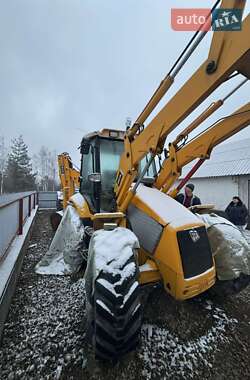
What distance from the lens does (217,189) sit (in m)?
12.6

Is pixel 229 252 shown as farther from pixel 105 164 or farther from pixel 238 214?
pixel 238 214

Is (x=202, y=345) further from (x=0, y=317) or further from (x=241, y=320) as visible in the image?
(x=0, y=317)

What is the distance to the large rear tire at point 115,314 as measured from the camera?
1.76 meters

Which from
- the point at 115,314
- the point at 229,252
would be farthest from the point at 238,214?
the point at 115,314

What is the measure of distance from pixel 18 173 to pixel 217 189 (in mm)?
34137

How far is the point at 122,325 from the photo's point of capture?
1.78 m

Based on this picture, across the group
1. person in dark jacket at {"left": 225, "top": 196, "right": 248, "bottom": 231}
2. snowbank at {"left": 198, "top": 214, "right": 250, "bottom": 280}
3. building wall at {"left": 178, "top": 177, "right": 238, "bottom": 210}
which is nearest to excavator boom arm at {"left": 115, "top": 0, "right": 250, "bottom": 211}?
snowbank at {"left": 198, "top": 214, "right": 250, "bottom": 280}

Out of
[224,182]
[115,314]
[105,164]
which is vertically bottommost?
[115,314]

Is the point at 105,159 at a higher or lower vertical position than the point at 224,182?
higher

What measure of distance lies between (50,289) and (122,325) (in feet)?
6.54

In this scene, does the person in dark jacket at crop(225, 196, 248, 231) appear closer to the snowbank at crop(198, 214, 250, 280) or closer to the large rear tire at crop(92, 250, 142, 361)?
the snowbank at crop(198, 214, 250, 280)

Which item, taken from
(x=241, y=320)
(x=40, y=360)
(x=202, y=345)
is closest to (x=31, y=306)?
(x=40, y=360)

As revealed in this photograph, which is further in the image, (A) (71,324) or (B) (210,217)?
(B) (210,217)

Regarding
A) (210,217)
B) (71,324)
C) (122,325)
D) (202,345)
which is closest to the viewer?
(122,325)
